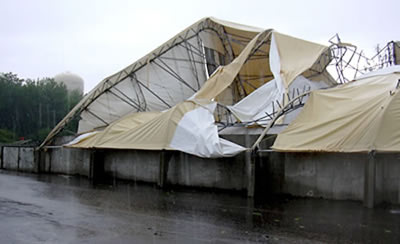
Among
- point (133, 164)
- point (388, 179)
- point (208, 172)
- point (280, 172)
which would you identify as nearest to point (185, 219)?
point (280, 172)

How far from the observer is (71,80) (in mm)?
54281

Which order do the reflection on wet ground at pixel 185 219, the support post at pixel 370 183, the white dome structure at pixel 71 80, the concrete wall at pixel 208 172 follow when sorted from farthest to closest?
the white dome structure at pixel 71 80
the concrete wall at pixel 208 172
the support post at pixel 370 183
the reflection on wet ground at pixel 185 219

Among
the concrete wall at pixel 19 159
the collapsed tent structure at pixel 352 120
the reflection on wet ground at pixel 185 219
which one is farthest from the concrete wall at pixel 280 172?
the concrete wall at pixel 19 159

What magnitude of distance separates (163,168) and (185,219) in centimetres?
647

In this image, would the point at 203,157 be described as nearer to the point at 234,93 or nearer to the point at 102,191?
the point at 102,191

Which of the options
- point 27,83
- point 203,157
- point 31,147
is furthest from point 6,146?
point 27,83

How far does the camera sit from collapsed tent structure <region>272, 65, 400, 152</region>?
34.3 feet

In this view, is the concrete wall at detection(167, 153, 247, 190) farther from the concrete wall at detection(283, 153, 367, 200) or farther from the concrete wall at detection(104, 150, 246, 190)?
the concrete wall at detection(283, 153, 367, 200)

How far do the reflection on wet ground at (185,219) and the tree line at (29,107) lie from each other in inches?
1306

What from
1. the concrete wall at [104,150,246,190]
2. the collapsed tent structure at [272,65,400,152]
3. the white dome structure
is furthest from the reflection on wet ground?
the white dome structure

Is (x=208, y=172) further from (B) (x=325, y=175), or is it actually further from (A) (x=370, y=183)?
(A) (x=370, y=183)

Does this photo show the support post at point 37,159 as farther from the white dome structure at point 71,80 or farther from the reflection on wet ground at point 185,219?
the white dome structure at point 71,80

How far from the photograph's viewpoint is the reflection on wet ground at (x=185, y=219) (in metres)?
7.38

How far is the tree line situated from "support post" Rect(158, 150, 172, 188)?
30.4m
